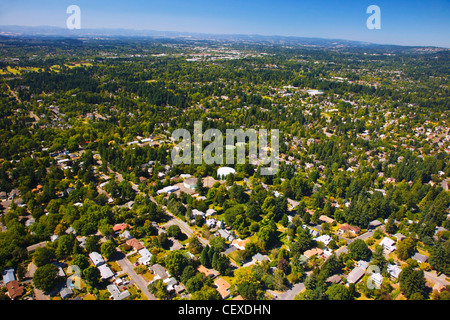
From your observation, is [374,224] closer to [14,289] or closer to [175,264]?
[175,264]

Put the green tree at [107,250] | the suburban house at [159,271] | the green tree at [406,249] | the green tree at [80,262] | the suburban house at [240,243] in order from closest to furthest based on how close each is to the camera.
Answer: the green tree at [80,262]
the suburban house at [159,271]
the green tree at [107,250]
the green tree at [406,249]
the suburban house at [240,243]

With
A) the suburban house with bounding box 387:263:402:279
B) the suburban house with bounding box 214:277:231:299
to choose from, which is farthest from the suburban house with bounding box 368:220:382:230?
the suburban house with bounding box 214:277:231:299

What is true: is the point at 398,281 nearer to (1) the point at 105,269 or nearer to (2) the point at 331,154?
(1) the point at 105,269

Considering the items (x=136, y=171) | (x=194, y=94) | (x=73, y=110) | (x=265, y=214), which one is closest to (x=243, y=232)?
(x=265, y=214)

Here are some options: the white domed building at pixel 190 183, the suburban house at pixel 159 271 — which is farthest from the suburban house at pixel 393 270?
the white domed building at pixel 190 183

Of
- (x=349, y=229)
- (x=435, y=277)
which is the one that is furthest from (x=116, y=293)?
(x=435, y=277)

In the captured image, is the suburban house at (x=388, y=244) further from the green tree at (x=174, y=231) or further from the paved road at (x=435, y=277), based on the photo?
the green tree at (x=174, y=231)

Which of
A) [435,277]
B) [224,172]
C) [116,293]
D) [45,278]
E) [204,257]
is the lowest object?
[435,277]

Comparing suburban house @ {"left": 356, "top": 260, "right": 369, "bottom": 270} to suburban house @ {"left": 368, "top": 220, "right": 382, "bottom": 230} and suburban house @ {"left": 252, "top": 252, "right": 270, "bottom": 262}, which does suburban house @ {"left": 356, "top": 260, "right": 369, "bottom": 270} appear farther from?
suburban house @ {"left": 252, "top": 252, "right": 270, "bottom": 262}
